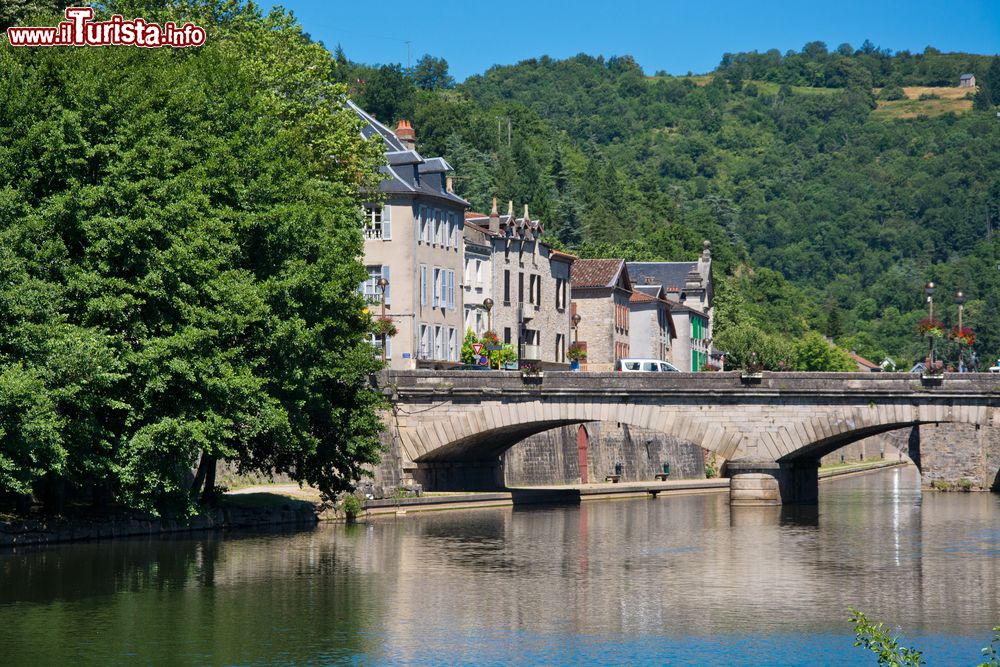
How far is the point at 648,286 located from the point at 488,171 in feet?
144

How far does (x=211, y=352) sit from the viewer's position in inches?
1810

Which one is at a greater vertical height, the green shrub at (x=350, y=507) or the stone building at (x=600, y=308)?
the stone building at (x=600, y=308)

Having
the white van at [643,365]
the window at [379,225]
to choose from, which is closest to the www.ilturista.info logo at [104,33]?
the window at [379,225]

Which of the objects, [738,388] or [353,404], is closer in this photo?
[353,404]

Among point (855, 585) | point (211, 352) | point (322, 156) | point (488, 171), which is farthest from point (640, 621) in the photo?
point (488, 171)

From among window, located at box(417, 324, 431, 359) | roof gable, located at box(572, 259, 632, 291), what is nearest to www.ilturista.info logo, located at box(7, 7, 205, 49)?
window, located at box(417, 324, 431, 359)

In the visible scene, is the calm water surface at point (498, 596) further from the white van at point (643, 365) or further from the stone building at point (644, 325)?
the stone building at point (644, 325)

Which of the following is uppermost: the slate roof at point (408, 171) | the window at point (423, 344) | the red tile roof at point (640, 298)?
the slate roof at point (408, 171)

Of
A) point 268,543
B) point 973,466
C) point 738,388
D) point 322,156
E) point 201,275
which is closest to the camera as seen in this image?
point 201,275

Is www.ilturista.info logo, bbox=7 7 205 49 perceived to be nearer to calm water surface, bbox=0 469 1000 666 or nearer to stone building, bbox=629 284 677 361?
calm water surface, bbox=0 469 1000 666

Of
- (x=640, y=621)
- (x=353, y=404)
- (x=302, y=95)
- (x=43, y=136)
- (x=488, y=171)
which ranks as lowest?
(x=640, y=621)

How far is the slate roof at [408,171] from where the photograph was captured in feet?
280

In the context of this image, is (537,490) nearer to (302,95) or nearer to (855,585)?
(302,95)

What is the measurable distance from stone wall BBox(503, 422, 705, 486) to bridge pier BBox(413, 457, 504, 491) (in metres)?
4.01
